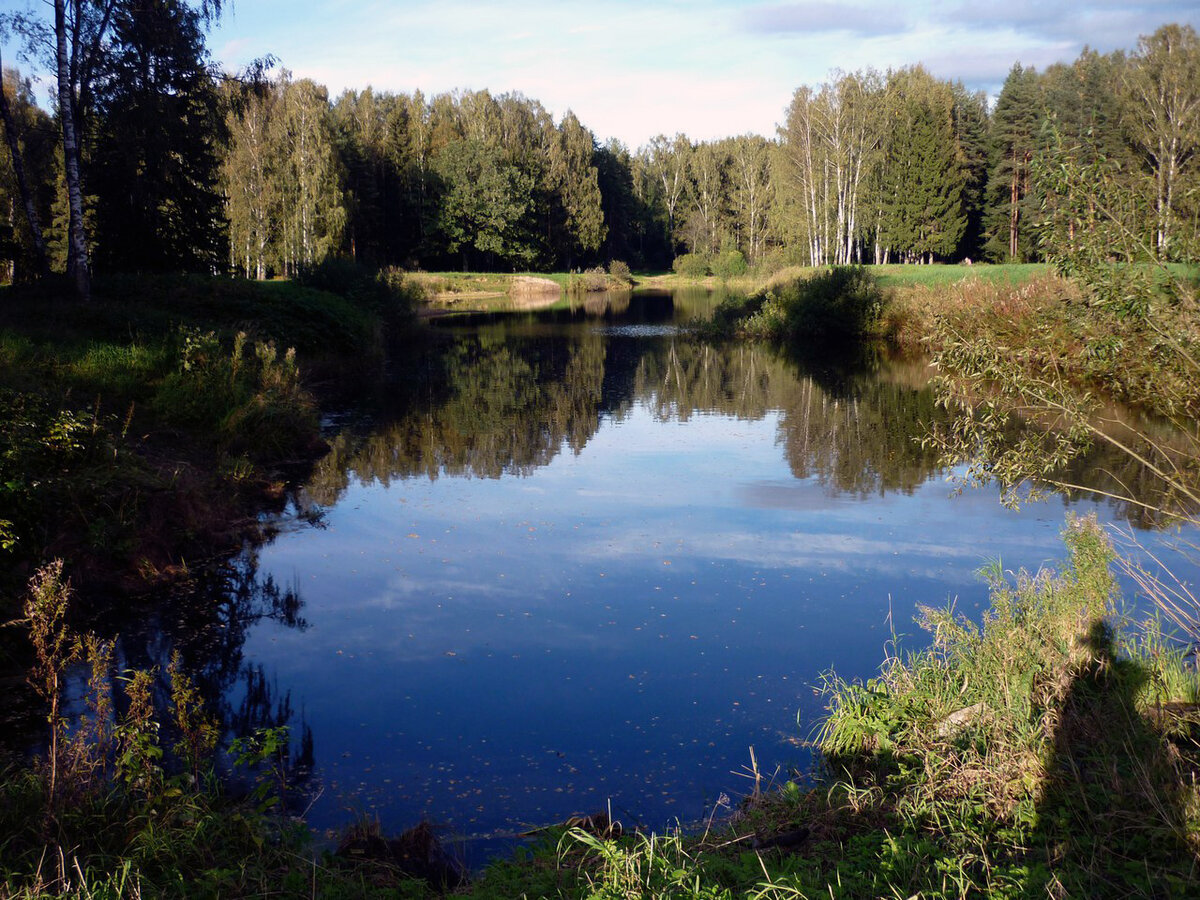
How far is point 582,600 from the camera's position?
920cm

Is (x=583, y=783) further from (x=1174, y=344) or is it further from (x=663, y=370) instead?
(x=663, y=370)

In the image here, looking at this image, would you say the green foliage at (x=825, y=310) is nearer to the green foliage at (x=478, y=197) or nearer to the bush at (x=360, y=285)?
the bush at (x=360, y=285)

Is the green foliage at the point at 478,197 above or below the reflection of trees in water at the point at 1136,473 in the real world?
above

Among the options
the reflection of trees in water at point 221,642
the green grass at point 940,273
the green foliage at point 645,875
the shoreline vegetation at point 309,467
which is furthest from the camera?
the green grass at point 940,273

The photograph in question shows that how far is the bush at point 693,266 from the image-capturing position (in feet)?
262

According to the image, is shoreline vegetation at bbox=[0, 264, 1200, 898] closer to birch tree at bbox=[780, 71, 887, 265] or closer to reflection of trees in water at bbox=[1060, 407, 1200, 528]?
reflection of trees in water at bbox=[1060, 407, 1200, 528]

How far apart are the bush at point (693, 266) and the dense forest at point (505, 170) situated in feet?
0.67

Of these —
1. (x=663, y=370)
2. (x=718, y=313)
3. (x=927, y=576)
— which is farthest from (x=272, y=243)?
(x=927, y=576)

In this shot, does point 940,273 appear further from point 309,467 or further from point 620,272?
point 620,272

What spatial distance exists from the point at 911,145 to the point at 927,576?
51.1 metres

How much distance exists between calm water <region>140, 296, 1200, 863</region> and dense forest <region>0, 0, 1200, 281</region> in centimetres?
403

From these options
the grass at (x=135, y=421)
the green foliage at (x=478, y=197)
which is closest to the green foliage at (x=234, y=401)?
the grass at (x=135, y=421)

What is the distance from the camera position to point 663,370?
27.5 m

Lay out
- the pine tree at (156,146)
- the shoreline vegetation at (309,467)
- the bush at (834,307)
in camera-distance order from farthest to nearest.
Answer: the bush at (834,307), the pine tree at (156,146), the shoreline vegetation at (309,467)
